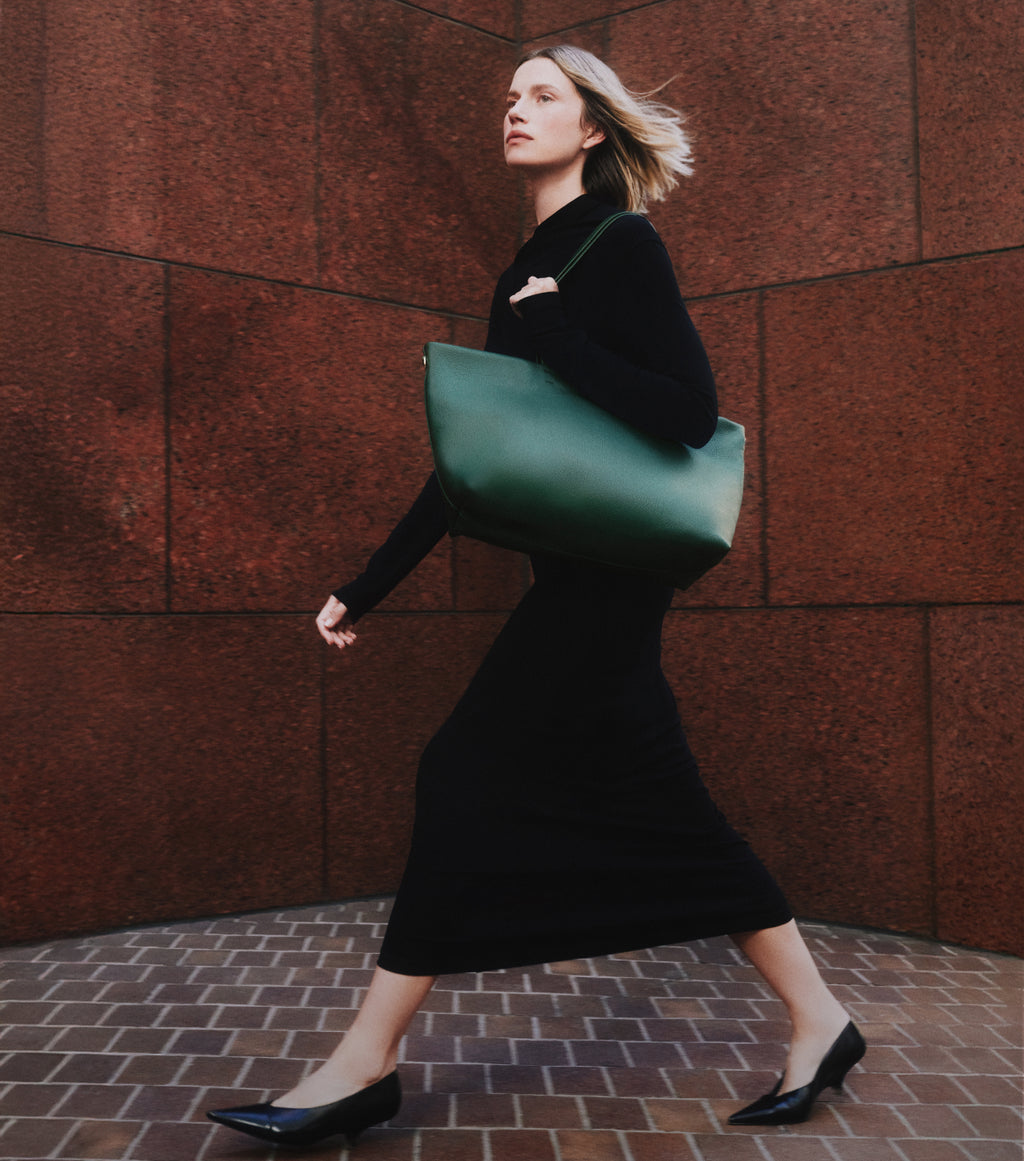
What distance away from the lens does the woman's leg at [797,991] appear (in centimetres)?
270

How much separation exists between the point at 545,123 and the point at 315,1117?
6.99ft

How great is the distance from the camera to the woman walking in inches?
98.7

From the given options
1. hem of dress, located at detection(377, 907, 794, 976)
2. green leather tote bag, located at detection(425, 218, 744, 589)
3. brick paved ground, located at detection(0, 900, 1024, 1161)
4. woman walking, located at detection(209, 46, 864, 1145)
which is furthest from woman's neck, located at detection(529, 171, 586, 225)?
brick paved ground, located at detection(0, 900, 1024, 1161)

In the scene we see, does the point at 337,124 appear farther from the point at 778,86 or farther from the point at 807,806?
the point at 807,806

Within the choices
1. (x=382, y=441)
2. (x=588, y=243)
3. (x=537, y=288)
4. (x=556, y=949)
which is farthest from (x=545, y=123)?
(x=382, y=441)

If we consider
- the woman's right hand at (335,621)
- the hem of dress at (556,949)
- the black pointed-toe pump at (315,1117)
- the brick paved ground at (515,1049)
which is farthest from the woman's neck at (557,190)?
the brick paved ground at (515,1049)

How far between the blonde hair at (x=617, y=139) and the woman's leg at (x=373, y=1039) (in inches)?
69.7

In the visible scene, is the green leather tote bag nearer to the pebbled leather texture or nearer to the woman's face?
the pebbled leather texture

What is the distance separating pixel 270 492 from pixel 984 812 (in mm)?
2725

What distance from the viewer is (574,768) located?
261 centimetres

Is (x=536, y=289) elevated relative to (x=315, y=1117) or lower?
→ elevated

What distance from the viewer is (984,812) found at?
4.06 meters

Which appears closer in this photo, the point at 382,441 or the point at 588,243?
the point at 588,243

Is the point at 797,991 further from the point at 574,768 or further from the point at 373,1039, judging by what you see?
the point at 373,1039
